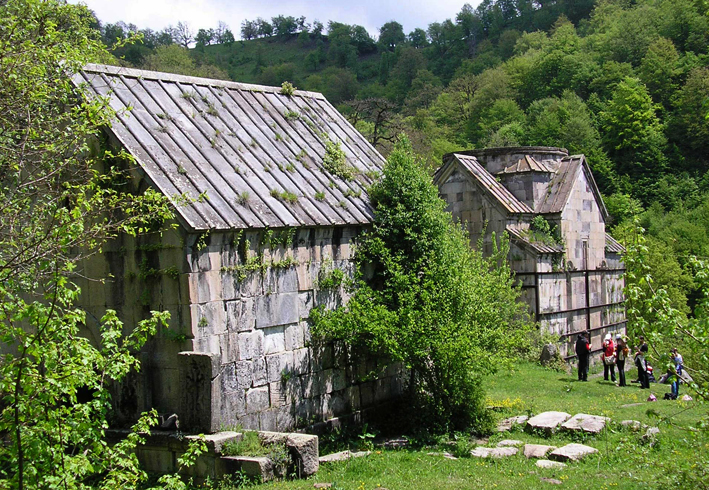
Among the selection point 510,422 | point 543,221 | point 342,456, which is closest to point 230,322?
point 342,456

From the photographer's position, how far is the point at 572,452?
9.99 meters

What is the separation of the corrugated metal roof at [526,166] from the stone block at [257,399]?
47.3ft

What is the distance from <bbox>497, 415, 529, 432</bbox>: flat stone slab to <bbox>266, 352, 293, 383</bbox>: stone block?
4121 millimetres

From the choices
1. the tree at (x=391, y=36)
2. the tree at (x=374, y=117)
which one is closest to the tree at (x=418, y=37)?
the tree at (x=391, y=36)

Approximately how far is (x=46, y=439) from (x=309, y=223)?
641 cm

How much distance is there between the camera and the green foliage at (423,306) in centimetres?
1111

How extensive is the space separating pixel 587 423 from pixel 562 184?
12.4 m

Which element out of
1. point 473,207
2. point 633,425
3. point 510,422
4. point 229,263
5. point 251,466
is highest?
point 473,207

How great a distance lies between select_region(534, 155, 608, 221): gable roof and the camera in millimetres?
21781

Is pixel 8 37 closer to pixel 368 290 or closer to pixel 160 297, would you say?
pixel 160 297

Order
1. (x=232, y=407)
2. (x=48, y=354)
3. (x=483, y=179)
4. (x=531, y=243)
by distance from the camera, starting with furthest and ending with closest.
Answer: (x=483, y=179) → (x=531, y=243) → (x=232, y=407) → (x=48, y=354)

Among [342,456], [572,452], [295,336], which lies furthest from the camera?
[295,336]

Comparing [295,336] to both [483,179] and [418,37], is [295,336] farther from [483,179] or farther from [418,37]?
[418,37]

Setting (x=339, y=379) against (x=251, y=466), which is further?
(x=339, y=379)
